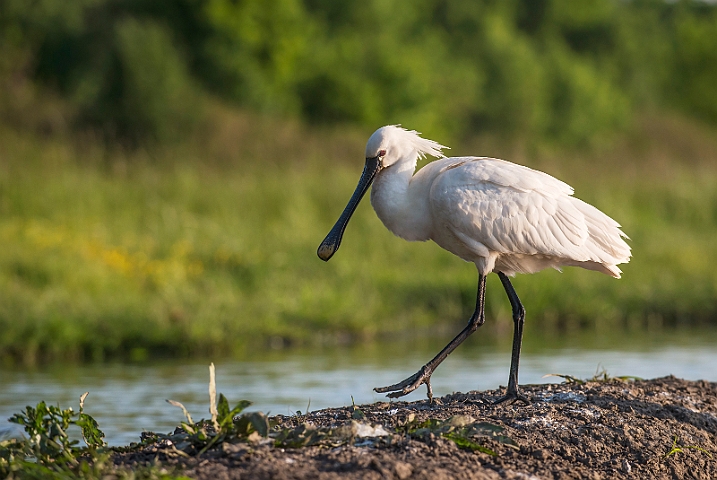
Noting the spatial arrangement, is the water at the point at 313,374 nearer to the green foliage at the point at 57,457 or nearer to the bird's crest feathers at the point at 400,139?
the green foliage at the point at 57,457

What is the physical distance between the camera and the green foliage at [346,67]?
91.8 feet

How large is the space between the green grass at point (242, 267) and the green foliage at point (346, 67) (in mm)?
8763

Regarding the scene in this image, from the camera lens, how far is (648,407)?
6.00 m

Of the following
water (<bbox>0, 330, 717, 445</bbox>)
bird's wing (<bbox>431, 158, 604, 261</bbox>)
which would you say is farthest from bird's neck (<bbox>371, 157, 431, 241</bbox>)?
water (<bbox>0, 330, 717, 445</bbox>)

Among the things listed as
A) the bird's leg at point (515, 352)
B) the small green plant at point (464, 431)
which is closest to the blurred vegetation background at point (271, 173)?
the bird's leg at point (515, 352)

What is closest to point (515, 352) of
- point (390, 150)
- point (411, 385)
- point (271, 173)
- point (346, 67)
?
point (411, 385)

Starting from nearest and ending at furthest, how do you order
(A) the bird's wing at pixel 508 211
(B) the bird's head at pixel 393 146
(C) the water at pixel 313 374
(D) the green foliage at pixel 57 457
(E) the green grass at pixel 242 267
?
(D) the green foliage at pixel 57 457 → (A) the bird's wing at pixel 508 211 → (B) the bird's head at pixel 393 146 → (C) the water at pixel 313 374 → (E) the green grass at pixel 242 267

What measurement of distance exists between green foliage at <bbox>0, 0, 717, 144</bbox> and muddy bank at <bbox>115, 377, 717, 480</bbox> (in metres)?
20.3

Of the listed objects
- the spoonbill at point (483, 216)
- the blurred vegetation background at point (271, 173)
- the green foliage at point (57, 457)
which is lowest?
the green foliage at point (57, 457)

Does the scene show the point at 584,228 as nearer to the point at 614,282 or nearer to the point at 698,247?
the point at 614,282

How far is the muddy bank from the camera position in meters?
4.48

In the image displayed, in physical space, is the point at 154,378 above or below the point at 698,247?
below

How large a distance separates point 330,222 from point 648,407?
10822 mm

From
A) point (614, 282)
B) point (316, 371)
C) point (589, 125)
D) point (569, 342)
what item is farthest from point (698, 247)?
point (589, 125)
